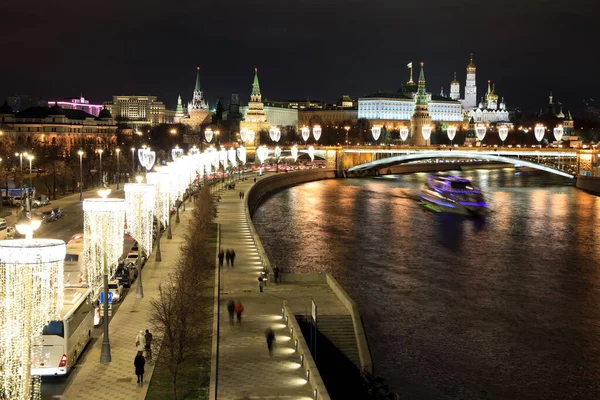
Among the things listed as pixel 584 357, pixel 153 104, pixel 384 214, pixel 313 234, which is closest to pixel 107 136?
pixel 384 214

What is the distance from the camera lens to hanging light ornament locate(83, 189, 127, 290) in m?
11.2

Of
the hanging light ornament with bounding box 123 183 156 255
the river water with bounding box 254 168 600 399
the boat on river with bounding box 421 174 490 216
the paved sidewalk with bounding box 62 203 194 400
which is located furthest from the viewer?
the boat on river with bounding box 421 174 490 216

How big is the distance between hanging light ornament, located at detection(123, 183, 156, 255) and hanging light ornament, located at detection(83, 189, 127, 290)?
2.46m

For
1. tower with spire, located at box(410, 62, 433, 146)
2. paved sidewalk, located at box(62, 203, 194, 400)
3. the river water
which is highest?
tower with spire, located at box(410, 62, 433, 146)

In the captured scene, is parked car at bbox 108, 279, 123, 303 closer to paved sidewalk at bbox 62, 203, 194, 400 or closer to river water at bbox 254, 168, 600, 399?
paved sidewalk at bbox 62, 203, 194, 400

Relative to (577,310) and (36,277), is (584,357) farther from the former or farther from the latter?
(36,277)

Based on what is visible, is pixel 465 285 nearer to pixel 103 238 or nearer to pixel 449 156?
pixel 103 238

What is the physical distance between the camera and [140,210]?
15.2 meters

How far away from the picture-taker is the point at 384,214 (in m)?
35.5

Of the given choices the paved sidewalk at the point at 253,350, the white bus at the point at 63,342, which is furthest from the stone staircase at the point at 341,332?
the white bus at the point at 63,342

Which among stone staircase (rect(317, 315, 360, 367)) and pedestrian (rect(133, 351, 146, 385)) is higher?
pedestrian (rect(133, 351, 146, 385))

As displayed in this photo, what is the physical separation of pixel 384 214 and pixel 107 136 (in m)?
42.7

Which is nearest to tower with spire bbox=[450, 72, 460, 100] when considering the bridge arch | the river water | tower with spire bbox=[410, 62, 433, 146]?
tower with spire bbox=[410, 62, 433, 146]

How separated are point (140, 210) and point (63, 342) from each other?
545cm
